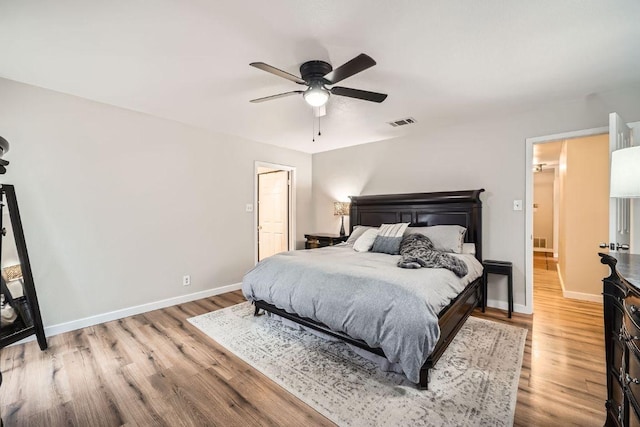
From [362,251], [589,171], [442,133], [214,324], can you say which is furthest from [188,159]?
[589,171]

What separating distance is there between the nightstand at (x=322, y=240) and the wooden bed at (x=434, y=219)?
330 millimetres

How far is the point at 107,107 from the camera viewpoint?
10.3ft

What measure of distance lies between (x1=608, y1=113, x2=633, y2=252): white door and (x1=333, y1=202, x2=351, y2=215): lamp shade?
3.26 metres

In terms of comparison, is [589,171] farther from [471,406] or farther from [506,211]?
[471,406]

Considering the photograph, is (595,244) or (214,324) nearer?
(214,324)

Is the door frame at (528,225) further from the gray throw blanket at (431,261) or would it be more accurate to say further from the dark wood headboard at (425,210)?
the gray throw blanket at (431,261)

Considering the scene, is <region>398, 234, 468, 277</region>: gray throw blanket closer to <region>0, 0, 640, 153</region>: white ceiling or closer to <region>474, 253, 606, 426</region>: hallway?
<region>474, 253, 606, 426</region>: hallway

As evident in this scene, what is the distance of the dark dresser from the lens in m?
1.09

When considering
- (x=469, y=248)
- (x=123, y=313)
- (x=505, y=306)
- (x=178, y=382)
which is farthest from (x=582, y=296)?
(x=123, y=313)

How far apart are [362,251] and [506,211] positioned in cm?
188

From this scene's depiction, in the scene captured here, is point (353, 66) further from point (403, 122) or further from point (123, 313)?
point (123, 313)

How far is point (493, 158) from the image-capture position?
357cm

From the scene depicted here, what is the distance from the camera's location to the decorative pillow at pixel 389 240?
3.40m

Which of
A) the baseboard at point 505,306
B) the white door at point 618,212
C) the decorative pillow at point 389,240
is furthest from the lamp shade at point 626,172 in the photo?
the baseboard at point 505,306
